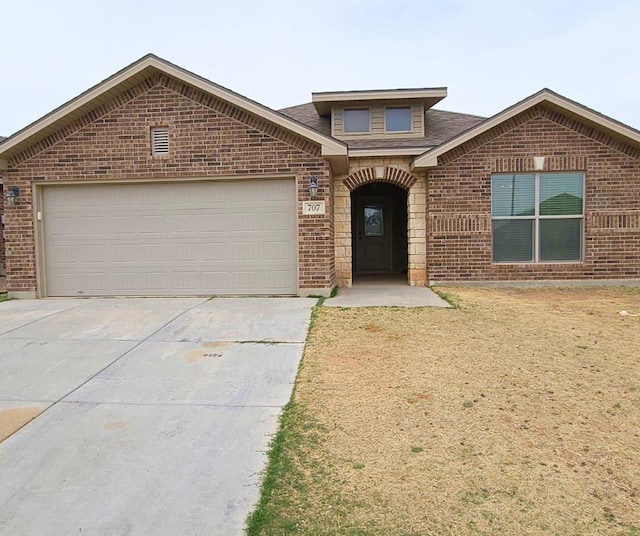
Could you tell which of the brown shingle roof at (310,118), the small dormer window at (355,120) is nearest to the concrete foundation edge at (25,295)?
→ the brown shingle roof at (310,118)

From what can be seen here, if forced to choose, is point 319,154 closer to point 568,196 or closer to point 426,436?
point 568,196

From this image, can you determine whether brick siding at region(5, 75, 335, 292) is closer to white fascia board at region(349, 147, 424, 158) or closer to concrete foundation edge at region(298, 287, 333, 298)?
concrete foundation edge at region(298, 287, 333, 298)

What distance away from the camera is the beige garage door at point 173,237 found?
31.9 ft

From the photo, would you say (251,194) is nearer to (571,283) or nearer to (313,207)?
(313,207)

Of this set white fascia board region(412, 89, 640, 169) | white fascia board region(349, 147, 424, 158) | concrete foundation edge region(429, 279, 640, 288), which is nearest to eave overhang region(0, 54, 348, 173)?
white fascia board region(349, 147, 424, 158)

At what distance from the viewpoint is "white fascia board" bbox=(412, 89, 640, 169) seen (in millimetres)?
10375

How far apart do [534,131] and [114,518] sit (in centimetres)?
1091

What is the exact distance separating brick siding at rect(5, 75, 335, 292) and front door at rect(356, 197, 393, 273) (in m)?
6.17

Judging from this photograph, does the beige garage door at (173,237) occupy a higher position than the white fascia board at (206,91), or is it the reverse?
the white fascia board at (206,91)

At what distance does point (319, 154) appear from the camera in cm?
947

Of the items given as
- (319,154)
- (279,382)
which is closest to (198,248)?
(319,154)

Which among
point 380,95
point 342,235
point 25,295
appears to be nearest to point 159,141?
point 25,295

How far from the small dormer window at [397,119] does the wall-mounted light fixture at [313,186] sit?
433 cm

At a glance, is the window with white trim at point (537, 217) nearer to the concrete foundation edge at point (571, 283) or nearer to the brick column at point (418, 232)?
the concrete foundation edge at point (571, 283)
